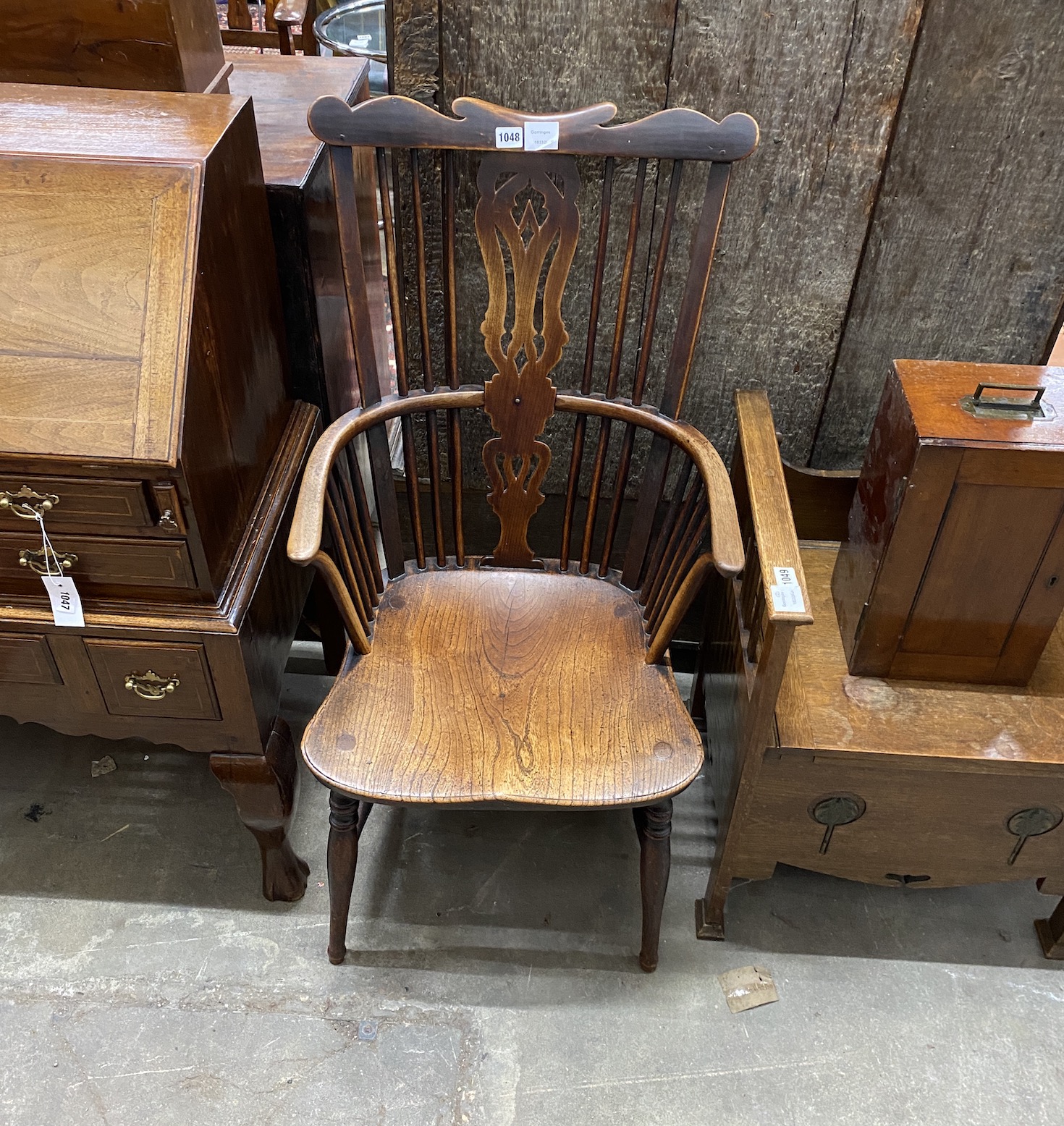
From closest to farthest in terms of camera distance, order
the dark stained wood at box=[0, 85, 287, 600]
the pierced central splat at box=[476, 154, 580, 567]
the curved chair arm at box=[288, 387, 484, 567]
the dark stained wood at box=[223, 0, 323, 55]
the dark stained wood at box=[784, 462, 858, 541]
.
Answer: the dark stained wood at box=[0, 85, 287, 600]
the curved chair arm at box=[288, 387, 484, 567]
the pierced central splat at box=[476, 154, 580, 567]
the dark stained wood at box=[784, 462, 858, 541]
the dark stained wood at box=[223, 0, 323, 55]

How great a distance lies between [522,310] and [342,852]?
2.86ft

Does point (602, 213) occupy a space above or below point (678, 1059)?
above

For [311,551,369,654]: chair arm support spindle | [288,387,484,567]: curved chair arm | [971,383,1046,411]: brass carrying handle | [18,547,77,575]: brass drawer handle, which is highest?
[971,383,1046,411]: brass carrying handle

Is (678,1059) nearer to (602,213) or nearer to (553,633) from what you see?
(553,633)

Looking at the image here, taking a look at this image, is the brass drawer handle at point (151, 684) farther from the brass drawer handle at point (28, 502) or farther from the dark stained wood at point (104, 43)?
the dark stained wood at point (104, 43)

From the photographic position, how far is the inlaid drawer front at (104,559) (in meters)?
1.23

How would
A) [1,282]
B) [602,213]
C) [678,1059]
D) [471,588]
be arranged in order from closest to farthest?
[1,282]
[602,213]
[678,1059]
[471,588]

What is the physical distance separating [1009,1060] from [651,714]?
819mm

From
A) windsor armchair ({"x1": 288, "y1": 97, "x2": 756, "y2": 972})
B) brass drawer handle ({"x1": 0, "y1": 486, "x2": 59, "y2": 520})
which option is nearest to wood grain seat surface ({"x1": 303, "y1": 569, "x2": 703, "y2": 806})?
windsor armchair ({"x1": 288, "y1": 97, "x2": 756, "y2": 972})

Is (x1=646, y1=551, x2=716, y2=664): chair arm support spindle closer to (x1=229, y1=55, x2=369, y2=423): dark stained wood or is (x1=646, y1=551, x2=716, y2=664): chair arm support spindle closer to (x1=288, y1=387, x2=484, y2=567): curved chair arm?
(x1=288, y1=387, x2=484, y2=567): curved chair arm

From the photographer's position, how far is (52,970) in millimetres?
1569

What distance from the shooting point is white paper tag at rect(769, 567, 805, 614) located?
3.89 ft

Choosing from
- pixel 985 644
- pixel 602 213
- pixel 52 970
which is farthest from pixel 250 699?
pixel 985 644

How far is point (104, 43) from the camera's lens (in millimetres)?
1330
